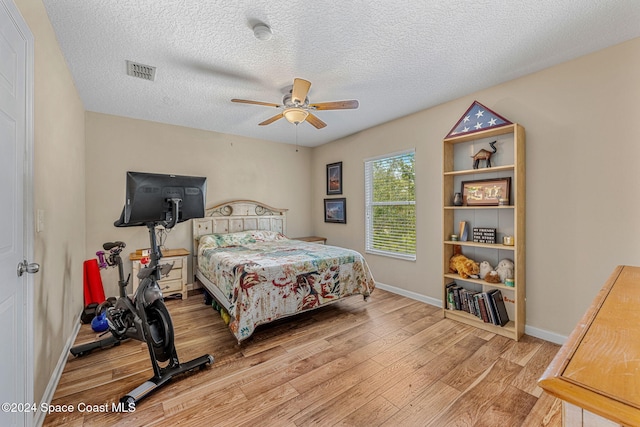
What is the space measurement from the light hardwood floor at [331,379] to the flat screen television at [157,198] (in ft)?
3.93

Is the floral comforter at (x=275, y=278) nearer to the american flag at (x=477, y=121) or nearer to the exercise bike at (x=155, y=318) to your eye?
the exercise bike at (x=155, y=318)

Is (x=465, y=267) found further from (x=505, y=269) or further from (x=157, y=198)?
(x=157, y=198)

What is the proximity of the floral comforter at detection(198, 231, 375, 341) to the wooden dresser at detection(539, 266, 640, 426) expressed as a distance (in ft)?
7.36

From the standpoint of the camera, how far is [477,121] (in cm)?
283

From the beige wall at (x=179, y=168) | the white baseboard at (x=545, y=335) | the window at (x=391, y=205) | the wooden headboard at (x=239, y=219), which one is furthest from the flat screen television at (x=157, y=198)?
the white baseboard at (x=545, y=335)

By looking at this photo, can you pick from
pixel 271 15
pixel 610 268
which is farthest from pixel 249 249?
pixel 610 268

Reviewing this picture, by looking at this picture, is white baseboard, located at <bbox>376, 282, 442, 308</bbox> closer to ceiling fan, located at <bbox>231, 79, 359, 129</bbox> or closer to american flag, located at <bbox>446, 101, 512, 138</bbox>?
american flag, located at <bbox>446, 101, 512, 138</bbox>

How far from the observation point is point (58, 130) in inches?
83.6

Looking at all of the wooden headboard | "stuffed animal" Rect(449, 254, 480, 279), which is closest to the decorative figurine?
"stuffed animal" Rect(449, 254, 480, 279)

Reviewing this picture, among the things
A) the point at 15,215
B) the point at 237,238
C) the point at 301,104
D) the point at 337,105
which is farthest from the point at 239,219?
the point at 15,215

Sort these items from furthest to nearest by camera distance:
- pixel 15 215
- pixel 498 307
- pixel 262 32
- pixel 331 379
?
pixel 498 307 < pixel 331 379 < pixel 262 32 < pixel 15 215

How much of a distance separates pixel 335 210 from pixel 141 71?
11.2ft

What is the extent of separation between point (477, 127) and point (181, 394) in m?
3.51

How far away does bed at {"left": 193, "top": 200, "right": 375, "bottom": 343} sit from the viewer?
252cm
